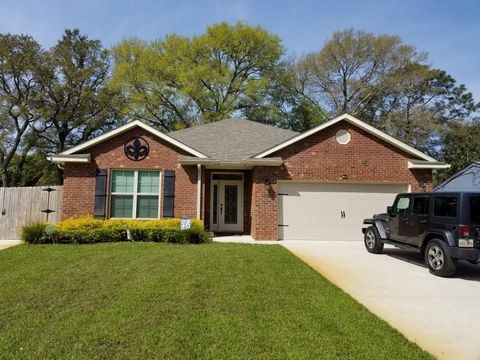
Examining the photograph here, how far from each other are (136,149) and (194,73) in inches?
739

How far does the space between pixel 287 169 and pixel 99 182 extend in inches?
259

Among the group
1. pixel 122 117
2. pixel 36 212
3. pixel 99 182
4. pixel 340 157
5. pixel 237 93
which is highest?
pixel 237 93

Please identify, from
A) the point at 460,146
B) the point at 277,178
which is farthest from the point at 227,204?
the point at 460,146

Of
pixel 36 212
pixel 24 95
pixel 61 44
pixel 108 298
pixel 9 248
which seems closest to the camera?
pixel 108 298

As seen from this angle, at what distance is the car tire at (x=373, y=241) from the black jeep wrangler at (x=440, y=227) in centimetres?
60

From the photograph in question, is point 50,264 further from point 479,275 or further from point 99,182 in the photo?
point 479,275

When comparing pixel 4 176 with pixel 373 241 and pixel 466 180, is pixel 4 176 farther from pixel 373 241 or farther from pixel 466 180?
pixel 466 180

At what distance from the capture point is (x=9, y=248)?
10.2 m

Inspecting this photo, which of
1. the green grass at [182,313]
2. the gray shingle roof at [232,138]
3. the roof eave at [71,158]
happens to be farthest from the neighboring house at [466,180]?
the roof eave at [71,158]

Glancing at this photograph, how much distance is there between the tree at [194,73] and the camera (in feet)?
101

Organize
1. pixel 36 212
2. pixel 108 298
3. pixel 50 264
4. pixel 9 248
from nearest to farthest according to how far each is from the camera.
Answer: pixel 108 298
pixel 50 264
pixel 9 248
pixel 36 212

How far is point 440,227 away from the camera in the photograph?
8.02m

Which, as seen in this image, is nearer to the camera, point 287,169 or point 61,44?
point 287,169

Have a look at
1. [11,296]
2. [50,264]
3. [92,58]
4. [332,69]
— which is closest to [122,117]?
[92,58]
